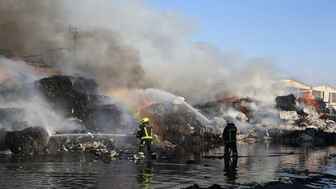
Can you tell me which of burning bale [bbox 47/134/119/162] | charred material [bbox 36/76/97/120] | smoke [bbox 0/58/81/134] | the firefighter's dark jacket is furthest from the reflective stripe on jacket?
charred material [bbox 36/76/97/120]

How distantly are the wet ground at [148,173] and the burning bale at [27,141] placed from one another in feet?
4.25

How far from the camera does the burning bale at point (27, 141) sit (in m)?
19.7

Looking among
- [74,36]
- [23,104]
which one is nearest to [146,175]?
[23,104]

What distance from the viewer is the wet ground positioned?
12367mm

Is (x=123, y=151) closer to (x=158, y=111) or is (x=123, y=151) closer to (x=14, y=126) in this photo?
(x=14, y=126)

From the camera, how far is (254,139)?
3622 cm

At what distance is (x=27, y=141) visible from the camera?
19.9 metres

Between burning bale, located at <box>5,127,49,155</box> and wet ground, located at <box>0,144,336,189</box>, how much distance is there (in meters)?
1.30

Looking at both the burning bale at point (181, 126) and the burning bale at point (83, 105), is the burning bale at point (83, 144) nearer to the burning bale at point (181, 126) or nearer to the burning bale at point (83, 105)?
the burning bale at point (83, 105)

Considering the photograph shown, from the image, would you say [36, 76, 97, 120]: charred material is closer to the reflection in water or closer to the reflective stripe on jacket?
the reflective stripe on jacket

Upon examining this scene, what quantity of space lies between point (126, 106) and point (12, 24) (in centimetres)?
775

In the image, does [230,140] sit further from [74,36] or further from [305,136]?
[305,136]

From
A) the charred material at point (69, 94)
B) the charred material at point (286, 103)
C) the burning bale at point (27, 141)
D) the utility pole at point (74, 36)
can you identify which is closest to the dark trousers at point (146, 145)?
the burning bale at point (27, 141)

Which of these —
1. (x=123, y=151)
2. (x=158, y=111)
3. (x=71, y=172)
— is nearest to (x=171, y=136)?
(x=158, y=111)
